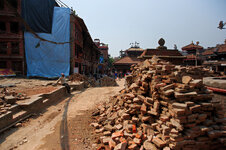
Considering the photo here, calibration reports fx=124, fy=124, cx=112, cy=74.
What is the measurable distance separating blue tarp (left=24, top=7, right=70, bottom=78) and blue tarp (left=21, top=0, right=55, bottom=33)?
0.70 m

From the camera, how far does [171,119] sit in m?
3.35

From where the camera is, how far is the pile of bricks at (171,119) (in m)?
3.11

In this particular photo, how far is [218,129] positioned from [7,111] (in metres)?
6.95

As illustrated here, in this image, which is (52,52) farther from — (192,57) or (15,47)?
(192,57)

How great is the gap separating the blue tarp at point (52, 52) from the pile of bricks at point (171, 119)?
15.0m

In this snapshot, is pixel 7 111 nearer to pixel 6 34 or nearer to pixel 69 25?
pixel 69 25

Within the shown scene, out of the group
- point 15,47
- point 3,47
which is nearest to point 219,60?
point 15,47

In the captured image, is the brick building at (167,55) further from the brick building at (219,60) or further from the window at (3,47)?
the brick building at (219,60)

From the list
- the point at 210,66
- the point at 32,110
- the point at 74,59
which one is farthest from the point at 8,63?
the point at 210,66

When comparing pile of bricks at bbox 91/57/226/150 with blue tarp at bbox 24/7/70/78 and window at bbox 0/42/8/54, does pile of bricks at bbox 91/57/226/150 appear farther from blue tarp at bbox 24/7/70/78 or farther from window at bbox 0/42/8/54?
window at bbox 0/42/8/54

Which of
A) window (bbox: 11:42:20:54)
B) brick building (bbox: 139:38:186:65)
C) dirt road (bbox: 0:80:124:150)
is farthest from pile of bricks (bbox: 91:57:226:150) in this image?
window (bbox: 11:42:20:54)

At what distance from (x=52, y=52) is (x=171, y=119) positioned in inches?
693

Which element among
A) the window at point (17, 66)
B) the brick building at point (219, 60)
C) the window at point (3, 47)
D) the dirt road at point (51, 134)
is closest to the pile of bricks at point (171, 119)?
the dirt road at point (51, 134)

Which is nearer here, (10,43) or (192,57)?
(10,43)
